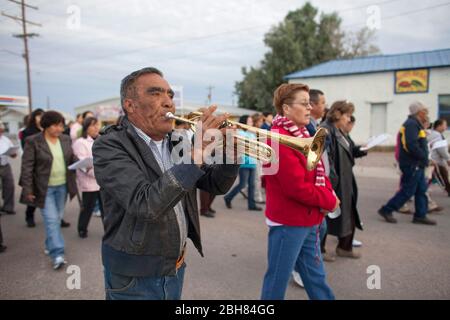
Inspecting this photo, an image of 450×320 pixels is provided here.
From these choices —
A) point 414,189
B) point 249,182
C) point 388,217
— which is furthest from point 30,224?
point 414,189

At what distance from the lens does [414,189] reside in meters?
5.20

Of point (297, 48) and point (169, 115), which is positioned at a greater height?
point (297, 48)

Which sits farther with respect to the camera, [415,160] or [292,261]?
[415,160]

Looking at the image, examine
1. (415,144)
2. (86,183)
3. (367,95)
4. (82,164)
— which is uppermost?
(367,95)

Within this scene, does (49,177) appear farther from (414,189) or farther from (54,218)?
(414,189)

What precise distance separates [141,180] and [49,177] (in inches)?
130

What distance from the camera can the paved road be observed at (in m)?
3.24

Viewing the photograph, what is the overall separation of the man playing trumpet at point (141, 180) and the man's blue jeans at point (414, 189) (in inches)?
178

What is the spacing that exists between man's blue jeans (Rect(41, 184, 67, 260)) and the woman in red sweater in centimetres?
273

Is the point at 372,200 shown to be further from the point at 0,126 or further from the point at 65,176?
the point at 0,126

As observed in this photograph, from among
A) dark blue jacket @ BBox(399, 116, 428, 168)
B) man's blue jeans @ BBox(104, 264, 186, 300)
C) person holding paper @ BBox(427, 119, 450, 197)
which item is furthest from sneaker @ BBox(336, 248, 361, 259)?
man's blue jeans @ BBox(104, 264, 186, 300)

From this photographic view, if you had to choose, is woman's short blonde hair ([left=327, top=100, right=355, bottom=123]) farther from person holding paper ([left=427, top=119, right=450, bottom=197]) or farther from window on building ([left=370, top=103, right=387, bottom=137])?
window on building ([left=370, top=103, right=387, bottom=137])

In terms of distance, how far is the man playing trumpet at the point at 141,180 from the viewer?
148 centimetres

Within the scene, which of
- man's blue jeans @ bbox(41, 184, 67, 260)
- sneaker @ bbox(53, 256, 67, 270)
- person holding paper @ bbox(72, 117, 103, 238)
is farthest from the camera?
person holding paper @ bbox(72, 117, 103, 238)
